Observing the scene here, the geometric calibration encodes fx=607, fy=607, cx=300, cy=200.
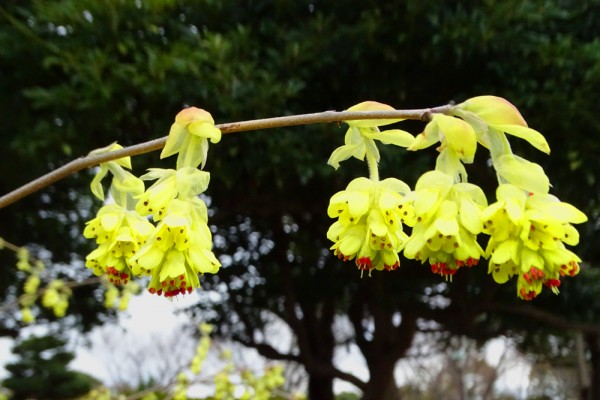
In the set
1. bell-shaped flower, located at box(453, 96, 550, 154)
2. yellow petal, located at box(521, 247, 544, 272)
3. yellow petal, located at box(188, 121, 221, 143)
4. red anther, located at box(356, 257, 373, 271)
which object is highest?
yellow petal, located at box(188, 121, 221, 143)

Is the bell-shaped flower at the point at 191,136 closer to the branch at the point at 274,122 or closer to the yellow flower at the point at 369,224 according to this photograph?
the branch at the point at 274,122

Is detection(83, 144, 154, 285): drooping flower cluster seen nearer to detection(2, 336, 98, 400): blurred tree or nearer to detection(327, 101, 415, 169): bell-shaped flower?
detection(327, 101, 415, 169): bell-shaped flower

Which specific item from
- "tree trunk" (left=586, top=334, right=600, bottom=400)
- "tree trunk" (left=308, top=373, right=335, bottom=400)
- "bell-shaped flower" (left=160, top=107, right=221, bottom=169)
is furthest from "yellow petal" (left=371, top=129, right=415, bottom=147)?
"tree trunk" (left=586, top=334, right=600, bottom=400)

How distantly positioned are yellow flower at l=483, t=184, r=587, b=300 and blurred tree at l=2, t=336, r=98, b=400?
A: 1215 centimetres

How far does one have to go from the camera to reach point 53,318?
5867mm

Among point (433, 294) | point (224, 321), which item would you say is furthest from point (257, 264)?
point (433, 294)

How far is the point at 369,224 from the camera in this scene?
2.42ft

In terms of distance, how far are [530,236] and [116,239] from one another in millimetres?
554

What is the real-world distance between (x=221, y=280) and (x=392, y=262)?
5510 mm

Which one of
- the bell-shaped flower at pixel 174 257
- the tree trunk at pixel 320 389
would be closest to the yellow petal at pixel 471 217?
the bell-shaped flower at pixel 174 257

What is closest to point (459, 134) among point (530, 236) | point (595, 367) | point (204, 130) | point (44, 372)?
point (530, 236)

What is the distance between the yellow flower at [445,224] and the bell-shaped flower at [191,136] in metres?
0.26

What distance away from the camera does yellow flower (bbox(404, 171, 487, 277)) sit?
0.65 meters

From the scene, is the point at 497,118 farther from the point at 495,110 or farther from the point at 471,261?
the point at 471,261
